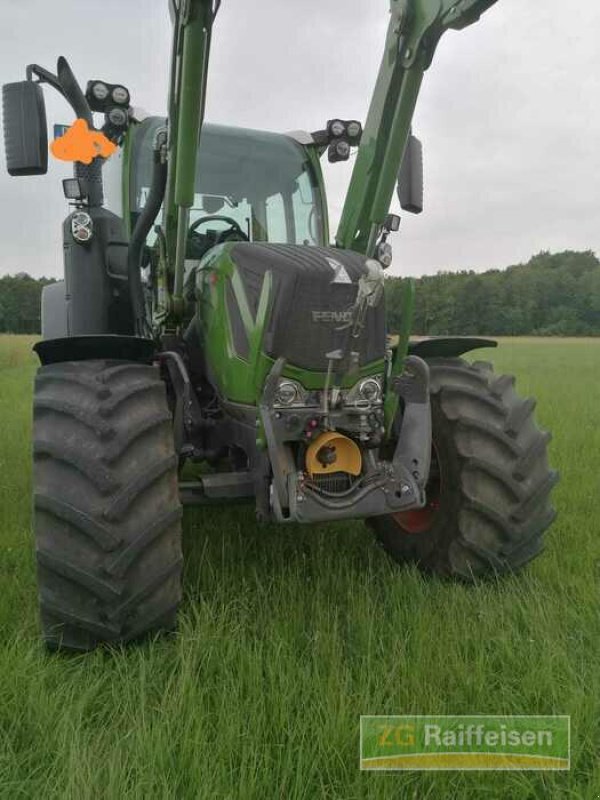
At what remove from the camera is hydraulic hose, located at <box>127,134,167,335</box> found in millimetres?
3083

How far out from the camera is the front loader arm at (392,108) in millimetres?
2836

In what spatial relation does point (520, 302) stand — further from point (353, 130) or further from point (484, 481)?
point (484, 481)

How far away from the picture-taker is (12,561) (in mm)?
3479

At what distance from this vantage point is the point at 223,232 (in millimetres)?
3941

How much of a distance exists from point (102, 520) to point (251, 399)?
30.6 inches

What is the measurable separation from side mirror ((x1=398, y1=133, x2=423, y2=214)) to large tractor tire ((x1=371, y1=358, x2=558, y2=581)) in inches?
41.5

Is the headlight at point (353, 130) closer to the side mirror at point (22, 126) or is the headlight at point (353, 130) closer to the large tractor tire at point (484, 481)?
the large tractor tire at point (484, 481)

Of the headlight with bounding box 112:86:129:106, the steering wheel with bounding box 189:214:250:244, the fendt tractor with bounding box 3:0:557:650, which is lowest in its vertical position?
the fendt tractor with bounding box 3:0:557:650

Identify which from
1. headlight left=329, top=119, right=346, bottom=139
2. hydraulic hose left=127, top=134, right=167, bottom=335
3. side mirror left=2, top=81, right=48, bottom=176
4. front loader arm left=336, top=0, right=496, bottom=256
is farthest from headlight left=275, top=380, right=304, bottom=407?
headlight left=329, top=119, right=346, bottom=139

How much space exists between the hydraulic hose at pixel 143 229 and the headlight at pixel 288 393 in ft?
3.87

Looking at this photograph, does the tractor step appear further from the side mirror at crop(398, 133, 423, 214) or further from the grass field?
the side mirror at crop(398, 133, 423, 214)

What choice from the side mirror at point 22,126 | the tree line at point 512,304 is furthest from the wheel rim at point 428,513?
the tree line at point 512,304

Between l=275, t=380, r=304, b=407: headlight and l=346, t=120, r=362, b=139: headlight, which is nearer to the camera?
l=275, t=380, r=304, b=407: headlight

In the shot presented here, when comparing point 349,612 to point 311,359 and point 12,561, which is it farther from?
point 12,561
